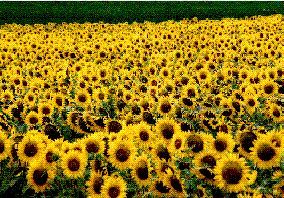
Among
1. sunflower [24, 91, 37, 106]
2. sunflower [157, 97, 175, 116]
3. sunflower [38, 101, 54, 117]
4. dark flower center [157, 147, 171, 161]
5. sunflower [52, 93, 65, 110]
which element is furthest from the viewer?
sunflower [24, 91, 37, 106]

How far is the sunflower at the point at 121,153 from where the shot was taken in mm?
4742

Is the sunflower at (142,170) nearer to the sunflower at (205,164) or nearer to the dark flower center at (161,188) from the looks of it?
the dark flower center at (161,188)

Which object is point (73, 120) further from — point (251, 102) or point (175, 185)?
point (251, 102)

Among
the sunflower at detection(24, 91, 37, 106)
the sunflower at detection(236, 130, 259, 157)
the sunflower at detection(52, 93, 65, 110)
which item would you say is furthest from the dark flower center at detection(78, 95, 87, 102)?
the sunflower at detection(236, 130, 259, 157)

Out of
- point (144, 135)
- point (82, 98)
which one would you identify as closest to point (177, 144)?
point (144, 135)

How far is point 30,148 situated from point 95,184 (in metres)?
0.91

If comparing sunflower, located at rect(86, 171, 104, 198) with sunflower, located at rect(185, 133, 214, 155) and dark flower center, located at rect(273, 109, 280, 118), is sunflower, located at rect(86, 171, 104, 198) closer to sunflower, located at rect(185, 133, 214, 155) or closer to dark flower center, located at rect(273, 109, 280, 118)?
sunflower, located at rect(185, 133, 214, 155)

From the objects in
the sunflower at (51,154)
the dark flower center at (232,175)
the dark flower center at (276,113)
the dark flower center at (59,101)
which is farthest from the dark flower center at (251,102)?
the sunflower at (51,154)

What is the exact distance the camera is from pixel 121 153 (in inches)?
187

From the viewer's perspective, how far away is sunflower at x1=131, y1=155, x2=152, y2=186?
452cm

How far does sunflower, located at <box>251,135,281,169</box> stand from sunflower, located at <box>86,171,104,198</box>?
58.6 inches

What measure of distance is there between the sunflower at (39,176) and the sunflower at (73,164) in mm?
169

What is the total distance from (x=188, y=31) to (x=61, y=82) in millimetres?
9792

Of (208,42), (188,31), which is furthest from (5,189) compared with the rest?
(188,31)
